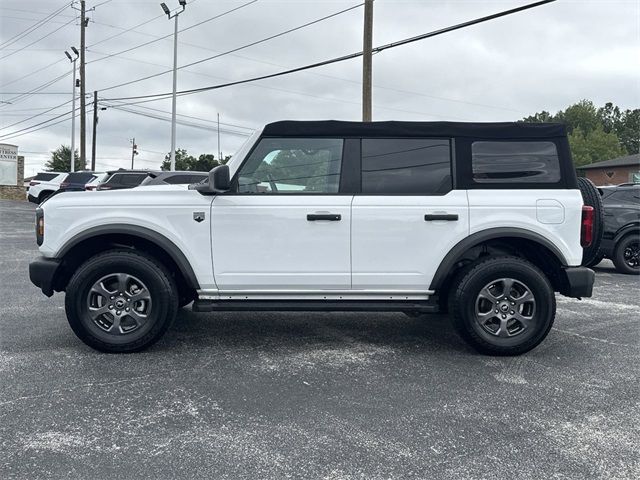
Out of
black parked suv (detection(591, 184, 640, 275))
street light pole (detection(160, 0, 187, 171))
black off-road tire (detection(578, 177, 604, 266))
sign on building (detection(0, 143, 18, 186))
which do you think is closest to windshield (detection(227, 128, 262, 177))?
black off-road tire (detection(578, 177, 604, 266))

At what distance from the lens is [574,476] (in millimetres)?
2611

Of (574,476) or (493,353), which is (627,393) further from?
(574,476)

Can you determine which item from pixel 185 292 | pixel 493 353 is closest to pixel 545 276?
pixel 493 353

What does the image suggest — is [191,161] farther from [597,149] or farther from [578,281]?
[578,281]

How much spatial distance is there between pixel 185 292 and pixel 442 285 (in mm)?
2279

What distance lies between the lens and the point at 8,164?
32.9m

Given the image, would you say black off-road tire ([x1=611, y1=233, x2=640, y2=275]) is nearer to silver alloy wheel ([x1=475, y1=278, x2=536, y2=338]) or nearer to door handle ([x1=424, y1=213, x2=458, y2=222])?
silver alloy wheel ([x1=475, y1=278, x2=536, y2=338])

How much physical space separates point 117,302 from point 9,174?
33.9m

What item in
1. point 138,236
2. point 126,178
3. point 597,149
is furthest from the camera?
point 597,149

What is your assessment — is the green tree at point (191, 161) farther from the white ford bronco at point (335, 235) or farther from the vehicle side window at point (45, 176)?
the white ford bronco at point (335, 235)

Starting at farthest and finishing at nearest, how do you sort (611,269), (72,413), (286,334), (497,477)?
(611,269), (286,334), (72,413), (497,477)

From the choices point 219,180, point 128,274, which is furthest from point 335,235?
point 128,274

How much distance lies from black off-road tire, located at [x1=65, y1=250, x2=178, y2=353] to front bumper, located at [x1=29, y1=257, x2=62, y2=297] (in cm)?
19

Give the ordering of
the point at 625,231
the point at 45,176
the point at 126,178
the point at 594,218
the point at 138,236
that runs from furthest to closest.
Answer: the point at 45,176, the point at 126,178, the point at 625,231, the point at 594,218, the point at 138,236
